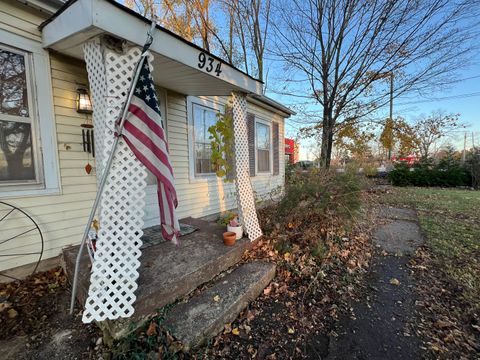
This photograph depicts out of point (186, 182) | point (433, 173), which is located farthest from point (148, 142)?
point (433, 173)

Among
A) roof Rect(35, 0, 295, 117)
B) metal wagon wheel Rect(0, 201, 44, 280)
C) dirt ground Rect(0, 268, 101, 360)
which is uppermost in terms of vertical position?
roof Rect(35, 0, 295, 117)

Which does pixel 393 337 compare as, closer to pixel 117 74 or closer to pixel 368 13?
pixel 117 74

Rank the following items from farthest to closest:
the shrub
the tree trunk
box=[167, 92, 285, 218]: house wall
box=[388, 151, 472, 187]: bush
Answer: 1. box=[388, 151, 472, 187]: bush
2. the tree trunk
3. the shrub
4. box=[167, 92, 285, 218]: house wall

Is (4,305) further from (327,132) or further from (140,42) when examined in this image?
(327,132)

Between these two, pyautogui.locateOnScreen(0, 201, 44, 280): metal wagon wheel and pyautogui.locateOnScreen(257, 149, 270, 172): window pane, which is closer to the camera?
pyautogui.locateOnScreen(0, 201, 44, 280): metal wagon wheel

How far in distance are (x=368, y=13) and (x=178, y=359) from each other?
31.8 ft

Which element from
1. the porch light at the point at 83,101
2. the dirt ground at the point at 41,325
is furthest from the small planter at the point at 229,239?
the porch light at the point at 83,101

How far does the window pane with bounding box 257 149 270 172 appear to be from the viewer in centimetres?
727

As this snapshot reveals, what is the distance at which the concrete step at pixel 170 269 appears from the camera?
2064mm

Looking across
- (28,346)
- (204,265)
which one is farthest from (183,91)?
(28,346)

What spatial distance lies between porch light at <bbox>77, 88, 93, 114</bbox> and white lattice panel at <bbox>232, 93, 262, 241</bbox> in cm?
213

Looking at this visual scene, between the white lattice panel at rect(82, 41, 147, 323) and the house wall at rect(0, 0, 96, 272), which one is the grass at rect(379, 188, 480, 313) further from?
the house wall at rect(0, 0, 96, 272)

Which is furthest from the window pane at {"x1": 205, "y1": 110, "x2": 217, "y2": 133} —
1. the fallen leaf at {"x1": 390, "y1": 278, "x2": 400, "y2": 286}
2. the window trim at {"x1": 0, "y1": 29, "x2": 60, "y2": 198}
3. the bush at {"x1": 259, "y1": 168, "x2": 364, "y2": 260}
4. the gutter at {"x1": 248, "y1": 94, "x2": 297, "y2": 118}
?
the fallen leaf at {"x1": 390, "y1": 278, "x2": 400, "y2": 286}

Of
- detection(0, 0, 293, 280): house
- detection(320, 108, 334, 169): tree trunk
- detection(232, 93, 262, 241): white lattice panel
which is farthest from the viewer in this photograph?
detection(320, 108, 334, 169): tree trunk
